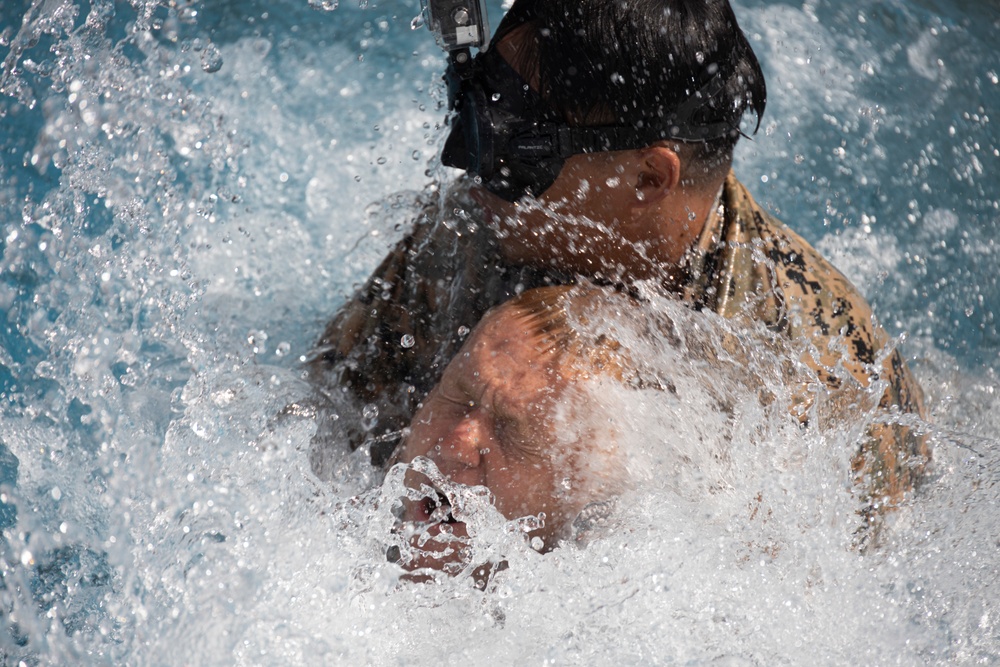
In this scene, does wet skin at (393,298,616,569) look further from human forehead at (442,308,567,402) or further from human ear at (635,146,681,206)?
human ear at (635,146,681,206)

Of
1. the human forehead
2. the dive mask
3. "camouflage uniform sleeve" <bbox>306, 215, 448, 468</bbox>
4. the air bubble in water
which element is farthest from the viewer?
the air bubble in water

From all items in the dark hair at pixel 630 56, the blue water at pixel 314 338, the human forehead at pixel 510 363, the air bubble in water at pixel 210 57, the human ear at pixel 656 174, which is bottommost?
the blue water at pixel 314 338

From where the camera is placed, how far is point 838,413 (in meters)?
1.41

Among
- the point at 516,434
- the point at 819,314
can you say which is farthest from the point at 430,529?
the point at 819,314

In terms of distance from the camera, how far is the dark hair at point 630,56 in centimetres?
127

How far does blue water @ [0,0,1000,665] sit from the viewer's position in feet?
4.37

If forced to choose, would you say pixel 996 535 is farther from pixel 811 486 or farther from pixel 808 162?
pixel 808 162

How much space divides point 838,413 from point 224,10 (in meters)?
1.75

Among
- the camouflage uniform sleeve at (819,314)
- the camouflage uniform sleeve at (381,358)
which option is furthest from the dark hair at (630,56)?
the camouflage uniform sleeve at (381,358)

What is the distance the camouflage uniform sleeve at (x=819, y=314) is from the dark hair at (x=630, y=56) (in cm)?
23

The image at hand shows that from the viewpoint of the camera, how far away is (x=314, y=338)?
1935 mm

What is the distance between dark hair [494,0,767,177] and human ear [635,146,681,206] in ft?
0.14

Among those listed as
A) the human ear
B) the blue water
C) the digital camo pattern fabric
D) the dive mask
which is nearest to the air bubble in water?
the blue water

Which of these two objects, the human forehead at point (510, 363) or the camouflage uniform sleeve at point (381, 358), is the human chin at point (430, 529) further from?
the camouflage uniform sleeve at point (381, 358)
